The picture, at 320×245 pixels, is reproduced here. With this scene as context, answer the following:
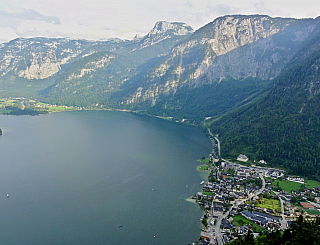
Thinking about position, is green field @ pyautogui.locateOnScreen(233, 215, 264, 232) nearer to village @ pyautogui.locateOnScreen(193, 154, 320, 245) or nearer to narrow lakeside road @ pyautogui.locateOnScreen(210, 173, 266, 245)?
village @ pyautogui.locateOnScreen(193, 154, 320, 245)

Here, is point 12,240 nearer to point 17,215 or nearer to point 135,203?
point 17,215

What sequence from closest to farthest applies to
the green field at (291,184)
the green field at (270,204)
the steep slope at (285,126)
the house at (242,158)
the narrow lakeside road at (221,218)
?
the narrow lakeside road at (221,218), the green field at (270,204), the green field at (291,184), the steep slope at (285,126), the house at (242,158)

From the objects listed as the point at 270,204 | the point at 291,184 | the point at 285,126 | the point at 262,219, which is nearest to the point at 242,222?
the point at 262,219

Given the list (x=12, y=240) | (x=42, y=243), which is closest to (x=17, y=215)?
(x=12, y=240)

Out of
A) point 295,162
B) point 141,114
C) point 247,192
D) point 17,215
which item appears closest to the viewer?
point 17,215

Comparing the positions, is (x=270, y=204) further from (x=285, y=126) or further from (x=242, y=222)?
(x=285, y=126)

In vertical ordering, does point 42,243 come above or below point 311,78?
below

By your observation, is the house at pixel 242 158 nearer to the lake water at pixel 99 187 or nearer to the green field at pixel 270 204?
the lake water at pixel 99 187

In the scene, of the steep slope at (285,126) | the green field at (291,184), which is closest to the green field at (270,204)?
the green field at (291,184)
